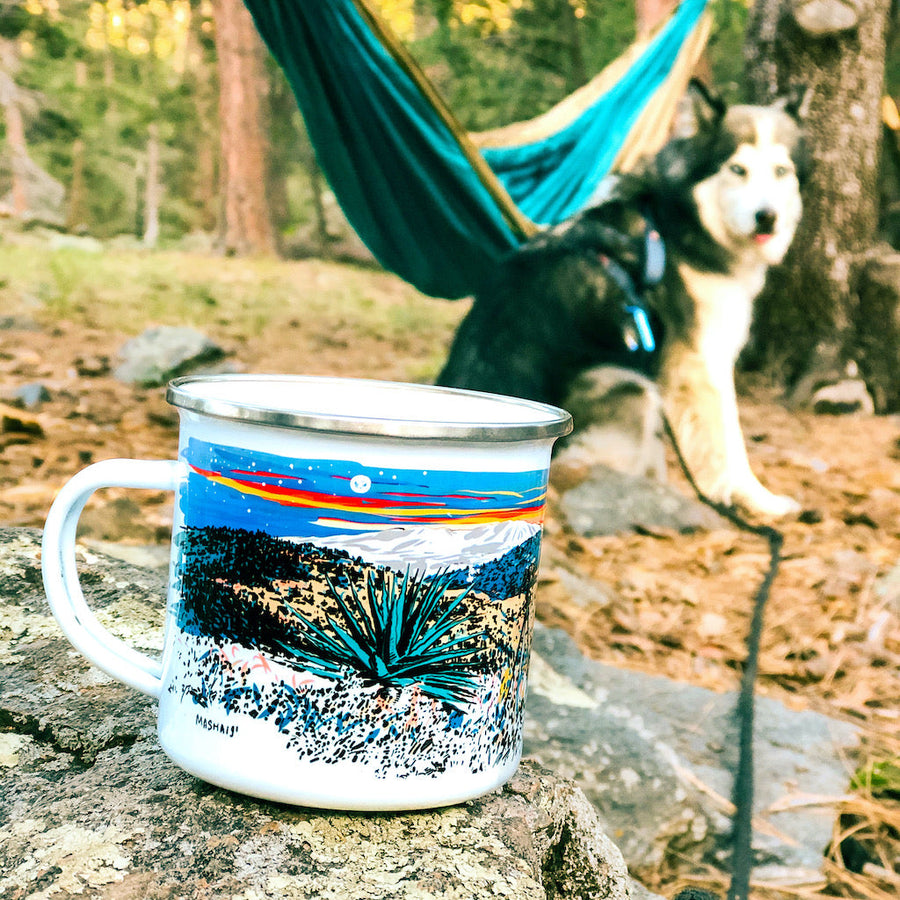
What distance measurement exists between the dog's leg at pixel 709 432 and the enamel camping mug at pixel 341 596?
1876 millimetres

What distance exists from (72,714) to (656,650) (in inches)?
60.4

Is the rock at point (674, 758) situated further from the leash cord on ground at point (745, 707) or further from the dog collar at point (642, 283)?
the dog collar at point (642, 283)

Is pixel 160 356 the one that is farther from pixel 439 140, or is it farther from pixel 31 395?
pixel 439 140

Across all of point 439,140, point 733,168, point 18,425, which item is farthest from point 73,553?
point 733,168

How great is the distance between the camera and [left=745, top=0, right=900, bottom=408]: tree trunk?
251cm

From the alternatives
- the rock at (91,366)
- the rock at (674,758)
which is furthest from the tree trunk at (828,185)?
the rock at (91,366)

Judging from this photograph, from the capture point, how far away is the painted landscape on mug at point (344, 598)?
552mm

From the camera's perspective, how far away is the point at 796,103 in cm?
249

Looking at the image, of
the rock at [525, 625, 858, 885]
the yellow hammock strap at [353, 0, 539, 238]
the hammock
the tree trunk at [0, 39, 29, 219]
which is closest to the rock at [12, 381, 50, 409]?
the tree trunk at [0, 39, 29, 219]

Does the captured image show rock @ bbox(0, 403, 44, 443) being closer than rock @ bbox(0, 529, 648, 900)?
No

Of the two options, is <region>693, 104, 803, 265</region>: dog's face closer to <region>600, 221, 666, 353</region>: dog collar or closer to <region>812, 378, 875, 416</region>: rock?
<region>600, 221, 666, 353</region>: dog collar

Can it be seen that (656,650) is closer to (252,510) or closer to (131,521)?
(131,521)

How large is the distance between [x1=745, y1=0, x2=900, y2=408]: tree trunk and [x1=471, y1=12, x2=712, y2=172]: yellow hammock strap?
219mm

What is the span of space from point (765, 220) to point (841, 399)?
54 cm
